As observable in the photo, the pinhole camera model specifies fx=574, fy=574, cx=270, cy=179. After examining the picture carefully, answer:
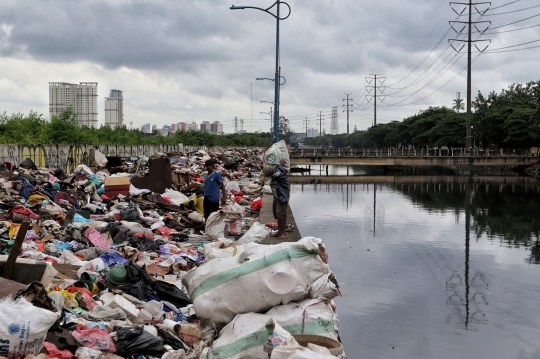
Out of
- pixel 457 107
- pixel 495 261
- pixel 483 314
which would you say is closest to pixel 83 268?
pixel 483 314

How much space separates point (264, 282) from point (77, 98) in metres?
93.4

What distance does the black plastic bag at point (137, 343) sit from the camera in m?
4.63

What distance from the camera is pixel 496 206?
88.9ft

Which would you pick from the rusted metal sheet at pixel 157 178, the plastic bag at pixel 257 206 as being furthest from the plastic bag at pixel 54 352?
the rusted metal sheet at pixel 157 178

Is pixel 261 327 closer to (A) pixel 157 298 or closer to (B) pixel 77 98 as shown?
(A) pixel 157 298

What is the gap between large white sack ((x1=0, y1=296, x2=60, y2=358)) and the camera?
12.9 feet

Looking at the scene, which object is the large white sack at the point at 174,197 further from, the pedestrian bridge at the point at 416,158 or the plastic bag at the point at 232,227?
the pedestrian bridge at the point at 416,158

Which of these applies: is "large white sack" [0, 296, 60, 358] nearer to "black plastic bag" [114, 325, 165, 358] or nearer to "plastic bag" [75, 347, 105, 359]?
"plastic bag" [75, 347, 105, 359]

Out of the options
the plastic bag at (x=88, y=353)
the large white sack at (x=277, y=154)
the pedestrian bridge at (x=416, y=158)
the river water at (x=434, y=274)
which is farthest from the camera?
the pedestrian bridge at (x=416, y=158)

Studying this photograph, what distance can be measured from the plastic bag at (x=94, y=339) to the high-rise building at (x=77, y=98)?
8802 centimetres

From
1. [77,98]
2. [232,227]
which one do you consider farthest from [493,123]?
[77,98]

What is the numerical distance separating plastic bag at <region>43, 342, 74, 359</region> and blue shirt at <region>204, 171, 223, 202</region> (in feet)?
20.6

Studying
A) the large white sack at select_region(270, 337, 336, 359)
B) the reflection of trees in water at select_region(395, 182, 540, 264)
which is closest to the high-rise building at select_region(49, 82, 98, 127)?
the reflection of trees in water at select_region(395, 182, 540, 264)

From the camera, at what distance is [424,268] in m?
13.6
